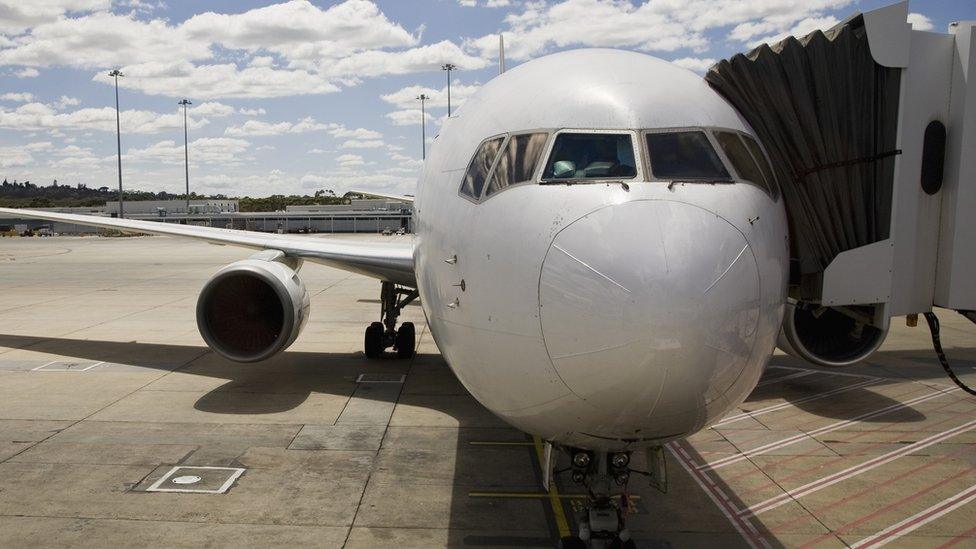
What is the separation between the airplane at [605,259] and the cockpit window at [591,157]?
11 millimetres

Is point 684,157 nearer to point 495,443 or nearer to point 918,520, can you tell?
point 918,520

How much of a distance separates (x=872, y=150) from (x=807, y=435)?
396 cm

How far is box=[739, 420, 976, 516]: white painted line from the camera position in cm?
776

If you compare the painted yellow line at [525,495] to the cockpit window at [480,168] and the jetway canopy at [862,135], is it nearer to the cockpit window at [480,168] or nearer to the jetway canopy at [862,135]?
the jetway canopy at [862,135]

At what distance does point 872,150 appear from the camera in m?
8.12

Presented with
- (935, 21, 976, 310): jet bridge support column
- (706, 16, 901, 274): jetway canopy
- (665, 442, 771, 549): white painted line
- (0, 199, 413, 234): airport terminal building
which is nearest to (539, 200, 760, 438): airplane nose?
(665, 442, 771, 549): white painted line

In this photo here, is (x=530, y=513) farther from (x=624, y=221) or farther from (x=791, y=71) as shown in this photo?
(x=791, y=71)

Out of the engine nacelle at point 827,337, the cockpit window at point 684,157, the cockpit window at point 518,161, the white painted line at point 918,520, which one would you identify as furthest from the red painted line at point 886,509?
the cockpit window at point 518,161

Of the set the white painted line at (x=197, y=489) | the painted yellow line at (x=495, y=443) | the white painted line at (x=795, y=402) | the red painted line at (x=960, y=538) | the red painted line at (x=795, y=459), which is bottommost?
the white painted line at (x=795, y=402)

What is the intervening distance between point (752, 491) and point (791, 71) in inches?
169

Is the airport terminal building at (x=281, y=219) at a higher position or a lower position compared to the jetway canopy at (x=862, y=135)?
lower

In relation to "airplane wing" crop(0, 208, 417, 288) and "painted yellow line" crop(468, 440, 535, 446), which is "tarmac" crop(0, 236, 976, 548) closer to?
"painted yellow line" crop(468, 440, 535, 446)

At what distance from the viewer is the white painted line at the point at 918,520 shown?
697 centimetres

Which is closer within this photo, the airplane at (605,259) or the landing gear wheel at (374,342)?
the airplane at (605,259)
